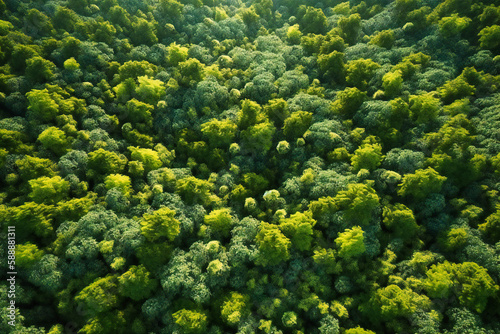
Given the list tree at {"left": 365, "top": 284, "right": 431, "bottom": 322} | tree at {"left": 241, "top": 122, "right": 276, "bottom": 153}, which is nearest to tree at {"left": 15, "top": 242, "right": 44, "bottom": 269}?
tree at {"left": 241, "top": 122, "right": 276, "bottom": 153}

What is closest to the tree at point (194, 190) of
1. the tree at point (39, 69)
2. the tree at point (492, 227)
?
the tree at point (39, 69)

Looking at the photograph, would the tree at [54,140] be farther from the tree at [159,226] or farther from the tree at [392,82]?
the tree at [392,82]

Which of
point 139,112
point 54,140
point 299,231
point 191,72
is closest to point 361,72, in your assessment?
point 191,72

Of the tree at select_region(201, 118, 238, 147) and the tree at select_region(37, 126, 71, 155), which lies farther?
the tree at select_region(201, 118, 238, 147)

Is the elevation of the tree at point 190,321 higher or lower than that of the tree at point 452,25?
lower

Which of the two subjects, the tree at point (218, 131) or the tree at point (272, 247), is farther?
the tree at point (218, 131)

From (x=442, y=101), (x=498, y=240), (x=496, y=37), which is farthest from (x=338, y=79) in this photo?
(x=498, y=240)

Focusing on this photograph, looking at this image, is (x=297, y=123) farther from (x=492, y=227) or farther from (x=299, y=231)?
(x=492, y=227)

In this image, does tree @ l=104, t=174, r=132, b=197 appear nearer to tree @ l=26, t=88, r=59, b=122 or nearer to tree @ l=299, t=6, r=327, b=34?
tree @ l=26, t=88, r=59, b=122
